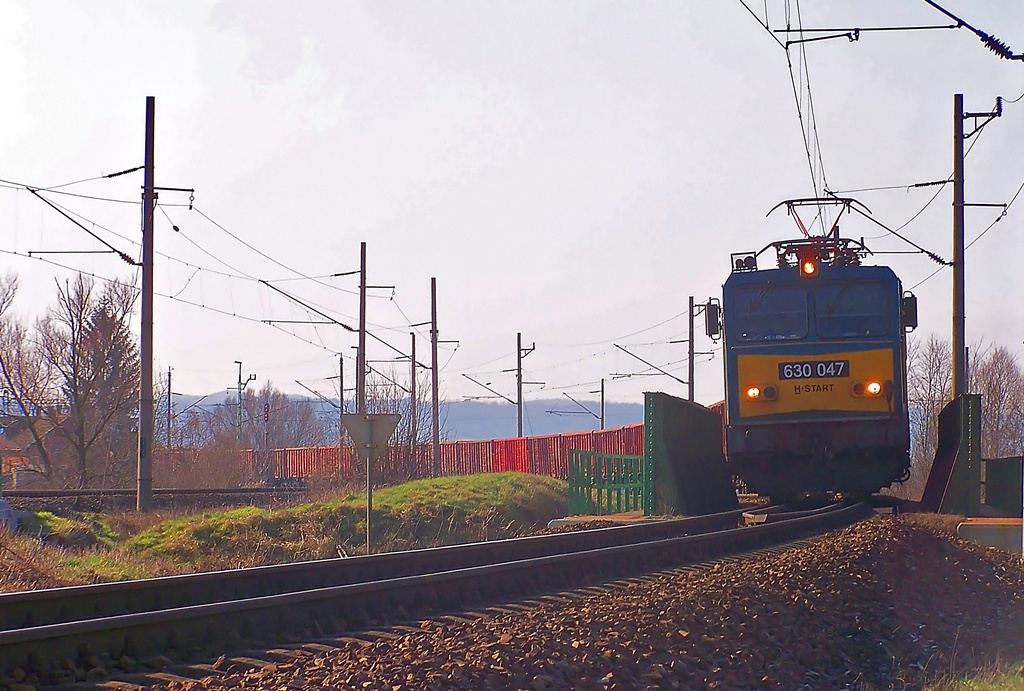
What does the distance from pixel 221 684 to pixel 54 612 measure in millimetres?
2240

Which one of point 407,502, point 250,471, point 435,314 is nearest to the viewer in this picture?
point 407,502

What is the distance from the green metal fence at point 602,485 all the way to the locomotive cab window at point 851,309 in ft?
16.9

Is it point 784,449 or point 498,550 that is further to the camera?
point 784,449

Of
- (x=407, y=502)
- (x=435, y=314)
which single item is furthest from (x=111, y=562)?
(x=435, y=314)

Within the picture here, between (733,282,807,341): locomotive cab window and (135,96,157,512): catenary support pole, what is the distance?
12.2m

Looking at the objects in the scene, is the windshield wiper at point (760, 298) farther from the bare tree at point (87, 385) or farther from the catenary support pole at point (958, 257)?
the bare tree at point (87, 385)

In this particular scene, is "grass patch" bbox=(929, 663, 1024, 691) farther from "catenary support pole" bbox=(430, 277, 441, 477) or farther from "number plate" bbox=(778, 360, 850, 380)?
"catenary support pole" bbox=(430, 277, 441, 477)

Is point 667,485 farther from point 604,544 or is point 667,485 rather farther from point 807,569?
point 807,569

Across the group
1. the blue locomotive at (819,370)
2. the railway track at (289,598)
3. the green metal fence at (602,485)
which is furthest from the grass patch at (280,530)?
the blue locomotive at (819,370)

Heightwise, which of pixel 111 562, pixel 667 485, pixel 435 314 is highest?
pixel 435 314

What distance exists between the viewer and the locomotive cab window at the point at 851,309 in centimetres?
1627

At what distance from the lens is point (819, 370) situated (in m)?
16.2

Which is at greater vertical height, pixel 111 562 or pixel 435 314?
pixel 435 314

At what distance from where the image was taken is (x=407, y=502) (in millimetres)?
24703
